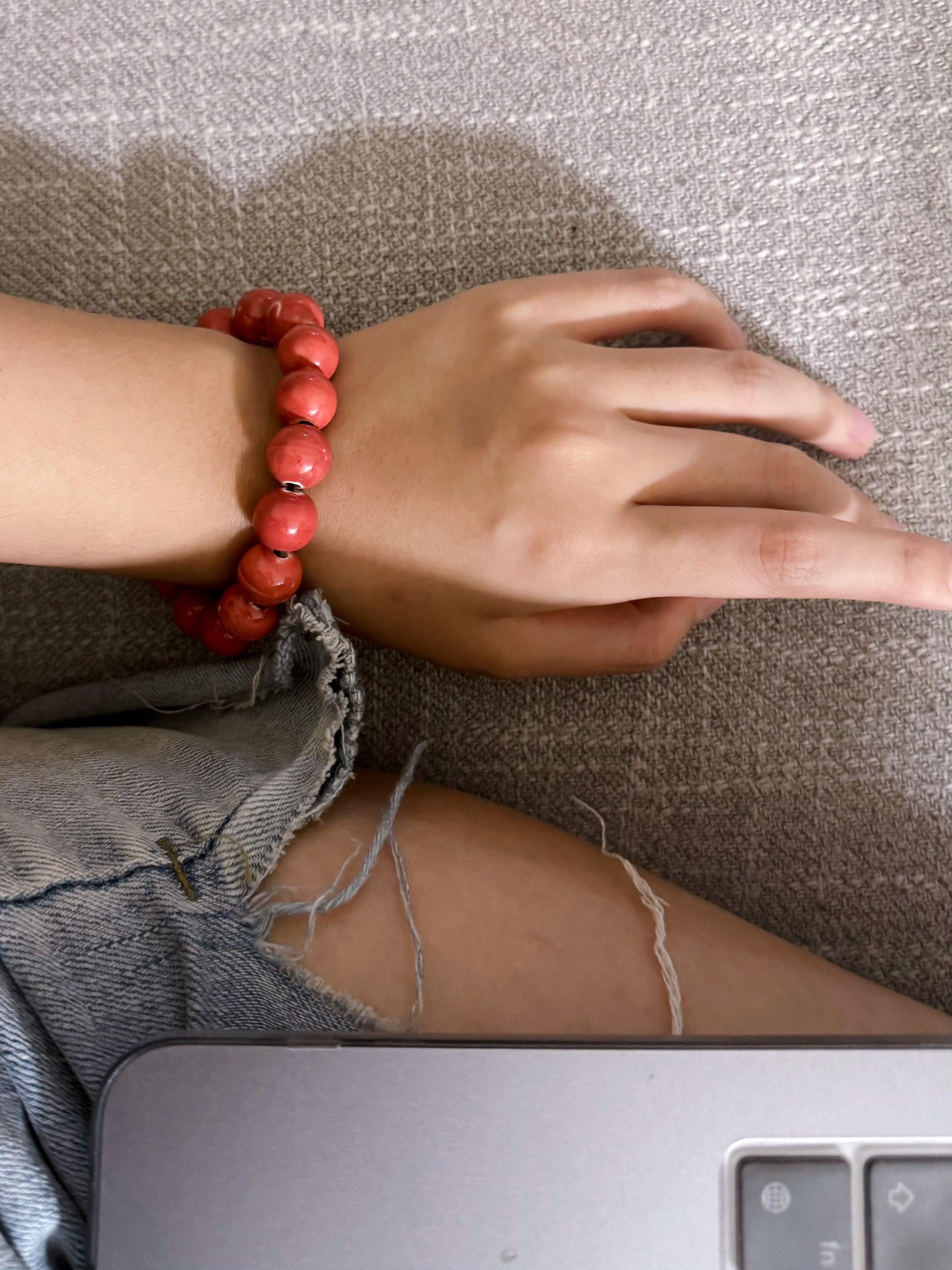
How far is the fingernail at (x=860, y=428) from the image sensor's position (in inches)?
19.1

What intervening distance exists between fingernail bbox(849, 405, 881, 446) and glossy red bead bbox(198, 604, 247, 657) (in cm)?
34

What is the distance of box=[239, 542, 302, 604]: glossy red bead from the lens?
1.51ft

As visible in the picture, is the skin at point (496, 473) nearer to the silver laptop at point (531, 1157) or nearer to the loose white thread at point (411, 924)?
the loose white thread at point (411, 924)

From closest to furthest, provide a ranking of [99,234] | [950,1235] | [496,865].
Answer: [950,1235] < [496,865] < [99,234]

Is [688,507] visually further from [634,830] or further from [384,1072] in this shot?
[384,1072]

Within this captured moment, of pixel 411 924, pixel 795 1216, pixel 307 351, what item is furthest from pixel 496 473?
pixel 795 1216

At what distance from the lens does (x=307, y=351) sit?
466 millimetres

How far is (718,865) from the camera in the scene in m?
0.49

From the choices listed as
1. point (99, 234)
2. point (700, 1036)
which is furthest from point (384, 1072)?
point (99, 234)

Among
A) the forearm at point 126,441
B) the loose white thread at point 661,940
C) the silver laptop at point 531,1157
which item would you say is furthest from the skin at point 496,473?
the silver laptop at point 531,1157

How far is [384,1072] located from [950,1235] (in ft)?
0.61

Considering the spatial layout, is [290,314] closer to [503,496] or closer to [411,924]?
[503,496]

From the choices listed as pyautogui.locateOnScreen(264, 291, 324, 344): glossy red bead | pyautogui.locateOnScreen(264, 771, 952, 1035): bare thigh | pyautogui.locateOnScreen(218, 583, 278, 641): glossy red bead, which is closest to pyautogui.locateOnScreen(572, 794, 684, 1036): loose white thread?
pyautogui.locateOnScreen(264, 771, 952, 1035): bare thigh

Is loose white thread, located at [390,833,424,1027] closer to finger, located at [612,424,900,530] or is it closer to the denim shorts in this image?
the denim shorts
